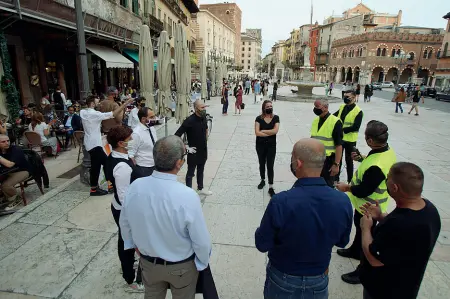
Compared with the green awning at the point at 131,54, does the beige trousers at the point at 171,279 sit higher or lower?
lower

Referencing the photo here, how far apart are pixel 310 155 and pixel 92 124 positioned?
463cm

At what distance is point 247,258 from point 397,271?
6.69 ft

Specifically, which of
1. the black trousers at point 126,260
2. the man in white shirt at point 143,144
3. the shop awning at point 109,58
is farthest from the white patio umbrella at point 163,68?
the black trousers at point 126,260

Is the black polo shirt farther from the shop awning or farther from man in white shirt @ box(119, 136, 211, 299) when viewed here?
the shop awning

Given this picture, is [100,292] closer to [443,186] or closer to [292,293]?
[292,293]

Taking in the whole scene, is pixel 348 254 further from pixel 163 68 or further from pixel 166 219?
pixel 163 68

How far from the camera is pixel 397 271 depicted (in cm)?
192

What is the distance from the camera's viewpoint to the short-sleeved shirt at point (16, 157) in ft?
16.0

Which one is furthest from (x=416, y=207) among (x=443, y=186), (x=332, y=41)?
(x=332, y=41)

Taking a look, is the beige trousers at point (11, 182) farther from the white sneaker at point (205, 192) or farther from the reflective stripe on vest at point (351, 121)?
the reflective stripe on vest at point (351, 121)

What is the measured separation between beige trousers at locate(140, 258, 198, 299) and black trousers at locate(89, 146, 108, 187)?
147 inches

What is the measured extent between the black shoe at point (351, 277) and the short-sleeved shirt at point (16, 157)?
545cm

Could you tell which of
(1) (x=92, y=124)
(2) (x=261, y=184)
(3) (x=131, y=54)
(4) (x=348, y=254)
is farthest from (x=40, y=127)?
(3) (x=131, y=54)

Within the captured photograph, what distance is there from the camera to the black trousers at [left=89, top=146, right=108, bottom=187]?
534 centimetres
